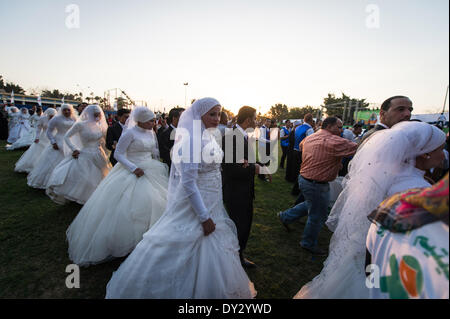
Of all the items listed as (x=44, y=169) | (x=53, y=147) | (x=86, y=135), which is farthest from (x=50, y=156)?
(x=86, y=135)

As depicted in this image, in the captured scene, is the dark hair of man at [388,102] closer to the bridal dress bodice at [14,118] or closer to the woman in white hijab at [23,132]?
the woman in white hijab at [23,132]

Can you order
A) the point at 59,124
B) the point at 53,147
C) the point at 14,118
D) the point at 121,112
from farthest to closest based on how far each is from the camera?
the point at 14,118 → the point at 53,147 → the point at 59,124 → the point at 121,112

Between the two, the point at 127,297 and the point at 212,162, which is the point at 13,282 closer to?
the point at 127,297

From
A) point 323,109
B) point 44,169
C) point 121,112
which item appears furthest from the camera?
point 323,109

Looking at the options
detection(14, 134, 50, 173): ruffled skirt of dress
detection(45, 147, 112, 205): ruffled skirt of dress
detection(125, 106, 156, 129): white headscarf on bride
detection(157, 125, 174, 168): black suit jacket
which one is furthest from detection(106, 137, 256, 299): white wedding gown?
detection(14, 134, 50, 173): ruffled skirt of dress

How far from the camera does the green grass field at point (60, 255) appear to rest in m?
2.69

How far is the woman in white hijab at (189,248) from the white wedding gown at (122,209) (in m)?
0.95

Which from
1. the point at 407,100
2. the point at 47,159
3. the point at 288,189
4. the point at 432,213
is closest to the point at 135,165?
the point at 432,213

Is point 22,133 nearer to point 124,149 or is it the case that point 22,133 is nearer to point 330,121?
point 124,149

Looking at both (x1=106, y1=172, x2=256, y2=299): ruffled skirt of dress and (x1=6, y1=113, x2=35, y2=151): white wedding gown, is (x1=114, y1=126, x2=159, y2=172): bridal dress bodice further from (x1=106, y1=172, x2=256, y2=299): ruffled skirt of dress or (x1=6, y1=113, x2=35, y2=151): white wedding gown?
(x1=6, y1=113, x2=35, y2=151): white wedding gown

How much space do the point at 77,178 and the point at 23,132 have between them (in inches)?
457

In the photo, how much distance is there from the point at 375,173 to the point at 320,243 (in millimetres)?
2629

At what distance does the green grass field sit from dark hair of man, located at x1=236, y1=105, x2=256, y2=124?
2154 millimetres

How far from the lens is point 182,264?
6.35ft
